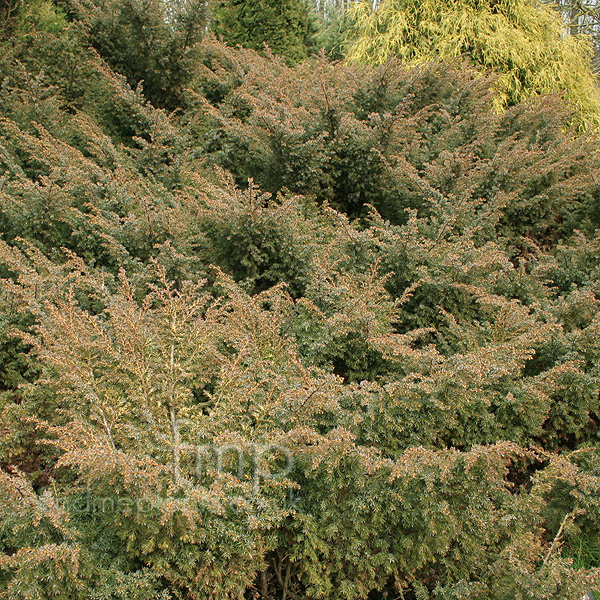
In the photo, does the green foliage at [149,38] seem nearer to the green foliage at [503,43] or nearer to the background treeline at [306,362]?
the background treeline at [306,362]

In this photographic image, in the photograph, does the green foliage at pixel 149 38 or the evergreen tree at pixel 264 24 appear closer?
the green foliage at pixel 149 38

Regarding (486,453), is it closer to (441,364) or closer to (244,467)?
(441,364)

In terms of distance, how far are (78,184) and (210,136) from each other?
1.71m

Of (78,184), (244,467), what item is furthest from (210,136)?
(244,467)

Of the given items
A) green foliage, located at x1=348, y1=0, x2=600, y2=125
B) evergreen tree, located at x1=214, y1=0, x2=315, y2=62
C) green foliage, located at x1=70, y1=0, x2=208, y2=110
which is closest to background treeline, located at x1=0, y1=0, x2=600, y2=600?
green foliage, located at x1=70, y1=0, x2=208, y2=110

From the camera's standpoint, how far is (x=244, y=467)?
1766mm

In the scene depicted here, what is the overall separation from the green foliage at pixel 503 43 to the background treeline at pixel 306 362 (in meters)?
1.81

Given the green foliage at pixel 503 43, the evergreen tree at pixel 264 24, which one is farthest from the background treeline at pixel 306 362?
the evergreen tree at pixel 264 24

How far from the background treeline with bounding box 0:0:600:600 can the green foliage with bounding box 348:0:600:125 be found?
1.81 meters

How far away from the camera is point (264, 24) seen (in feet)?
26.2

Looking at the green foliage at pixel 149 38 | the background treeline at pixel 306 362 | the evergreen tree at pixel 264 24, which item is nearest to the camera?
the background treeline at pixel 306 362

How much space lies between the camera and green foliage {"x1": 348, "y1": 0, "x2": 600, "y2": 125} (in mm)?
5965

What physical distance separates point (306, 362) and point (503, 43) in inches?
218

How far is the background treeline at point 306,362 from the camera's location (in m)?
1.62
